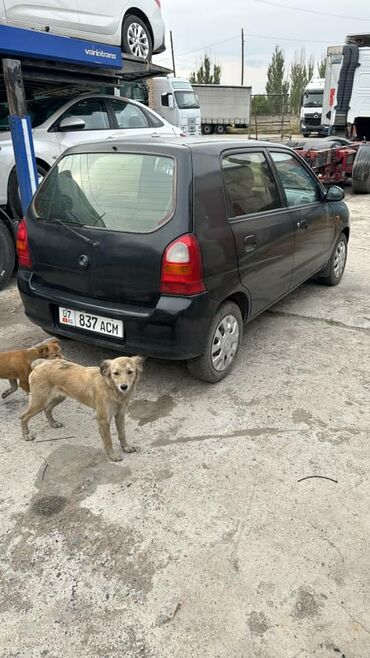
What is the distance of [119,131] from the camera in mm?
6895

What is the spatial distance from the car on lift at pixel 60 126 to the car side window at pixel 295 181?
1951mm

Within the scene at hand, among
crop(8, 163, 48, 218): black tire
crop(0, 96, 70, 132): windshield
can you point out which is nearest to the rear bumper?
crop(8, 163, 48, 218): black tire

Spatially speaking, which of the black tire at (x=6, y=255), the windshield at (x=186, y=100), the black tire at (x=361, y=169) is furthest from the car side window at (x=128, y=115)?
the windshield at (x=186, y=100)

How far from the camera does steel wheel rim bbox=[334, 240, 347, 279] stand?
18.3ft

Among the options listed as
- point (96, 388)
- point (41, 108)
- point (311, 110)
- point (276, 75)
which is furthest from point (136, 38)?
point (276, 75)

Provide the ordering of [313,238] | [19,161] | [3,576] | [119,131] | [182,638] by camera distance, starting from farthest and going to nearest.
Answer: [119,131]
[19,161]
[313,238]
[3,576]
[182,638]

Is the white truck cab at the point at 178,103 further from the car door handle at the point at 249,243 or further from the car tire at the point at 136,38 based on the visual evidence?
the car door handle at the point at 249,243

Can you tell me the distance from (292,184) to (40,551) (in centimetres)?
365

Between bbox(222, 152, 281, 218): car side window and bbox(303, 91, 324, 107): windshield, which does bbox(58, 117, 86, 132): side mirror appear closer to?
bbox(222, 152, 281, 218): car side window

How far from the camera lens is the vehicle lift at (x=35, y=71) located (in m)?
4.78

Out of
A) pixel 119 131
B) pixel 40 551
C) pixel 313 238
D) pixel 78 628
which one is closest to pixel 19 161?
pixel 119 131

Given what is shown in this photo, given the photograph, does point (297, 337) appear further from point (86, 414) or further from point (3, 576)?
point (3, 576)

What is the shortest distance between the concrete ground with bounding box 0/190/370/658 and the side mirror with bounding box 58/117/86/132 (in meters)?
4.00

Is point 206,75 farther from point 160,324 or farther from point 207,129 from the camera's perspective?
point 160,324
